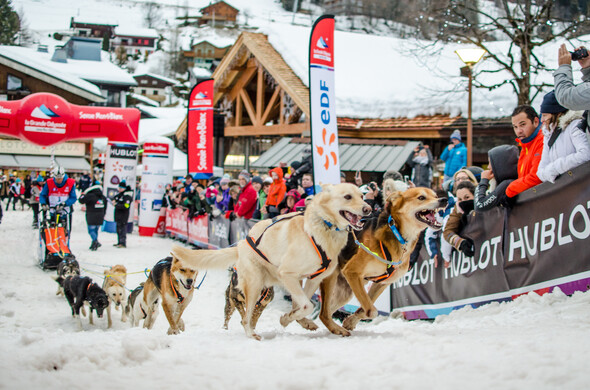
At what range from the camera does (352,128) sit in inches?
659

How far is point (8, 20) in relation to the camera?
51.0 feet

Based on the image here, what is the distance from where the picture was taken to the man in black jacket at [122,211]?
46.8 ft

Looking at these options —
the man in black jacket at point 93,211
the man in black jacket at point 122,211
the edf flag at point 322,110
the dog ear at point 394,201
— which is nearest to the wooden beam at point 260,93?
the man in black jacket at point 122,211

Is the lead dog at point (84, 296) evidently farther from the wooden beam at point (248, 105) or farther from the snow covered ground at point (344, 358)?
the wooden beam at point (248, 105)

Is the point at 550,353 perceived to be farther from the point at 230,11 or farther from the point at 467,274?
the point at 230,11

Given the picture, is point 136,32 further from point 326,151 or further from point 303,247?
point 303,247

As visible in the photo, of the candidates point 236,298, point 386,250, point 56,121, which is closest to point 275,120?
point 56,121

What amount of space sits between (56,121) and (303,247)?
1269cm

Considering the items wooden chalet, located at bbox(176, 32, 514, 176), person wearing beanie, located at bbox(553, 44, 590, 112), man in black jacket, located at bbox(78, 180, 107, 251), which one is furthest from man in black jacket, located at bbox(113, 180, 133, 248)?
person wearing beanie, located at bbox(553, 44, 590, 112)

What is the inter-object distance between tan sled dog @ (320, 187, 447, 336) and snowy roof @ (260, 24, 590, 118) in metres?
10.5

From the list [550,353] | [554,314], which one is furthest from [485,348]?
[554,314]

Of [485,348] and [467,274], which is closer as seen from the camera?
[485,348]

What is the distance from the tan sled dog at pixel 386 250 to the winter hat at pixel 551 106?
1.08m

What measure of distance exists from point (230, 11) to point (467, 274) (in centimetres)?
8986
